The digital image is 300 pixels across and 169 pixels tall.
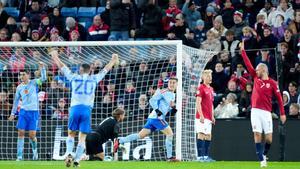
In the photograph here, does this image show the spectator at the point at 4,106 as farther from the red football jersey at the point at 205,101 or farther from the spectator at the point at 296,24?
the spectator at the point at 296,24

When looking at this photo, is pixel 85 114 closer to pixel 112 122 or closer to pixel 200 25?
pixel 112 122

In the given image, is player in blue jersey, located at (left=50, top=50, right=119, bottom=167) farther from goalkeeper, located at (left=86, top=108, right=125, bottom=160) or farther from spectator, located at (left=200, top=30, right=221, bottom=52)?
spectator, located at (left=200, top=30, right=221, bottom=52)

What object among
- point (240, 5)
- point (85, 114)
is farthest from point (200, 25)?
point (85, 114)

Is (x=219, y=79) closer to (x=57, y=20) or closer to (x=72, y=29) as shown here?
(x=72, y=29)

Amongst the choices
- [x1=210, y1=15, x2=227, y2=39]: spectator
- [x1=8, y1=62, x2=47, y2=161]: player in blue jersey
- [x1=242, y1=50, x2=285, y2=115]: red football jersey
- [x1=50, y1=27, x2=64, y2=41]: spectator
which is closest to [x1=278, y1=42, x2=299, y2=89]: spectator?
[x1=210, y1=15, x2=227, y2=39]: spectator

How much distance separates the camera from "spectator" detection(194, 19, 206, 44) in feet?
93.2

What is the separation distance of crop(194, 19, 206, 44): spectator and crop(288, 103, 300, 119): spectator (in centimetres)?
444

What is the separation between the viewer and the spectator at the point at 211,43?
90.0 ft

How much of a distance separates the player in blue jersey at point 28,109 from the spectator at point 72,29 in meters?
4.53

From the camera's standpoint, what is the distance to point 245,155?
985 inches

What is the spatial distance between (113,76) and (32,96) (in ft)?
7.68

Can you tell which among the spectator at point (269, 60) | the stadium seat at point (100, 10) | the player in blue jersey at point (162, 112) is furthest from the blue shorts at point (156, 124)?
the stadium seat at point (100, 10)

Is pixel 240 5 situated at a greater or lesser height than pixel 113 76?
greater

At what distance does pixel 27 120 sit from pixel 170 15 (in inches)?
251
